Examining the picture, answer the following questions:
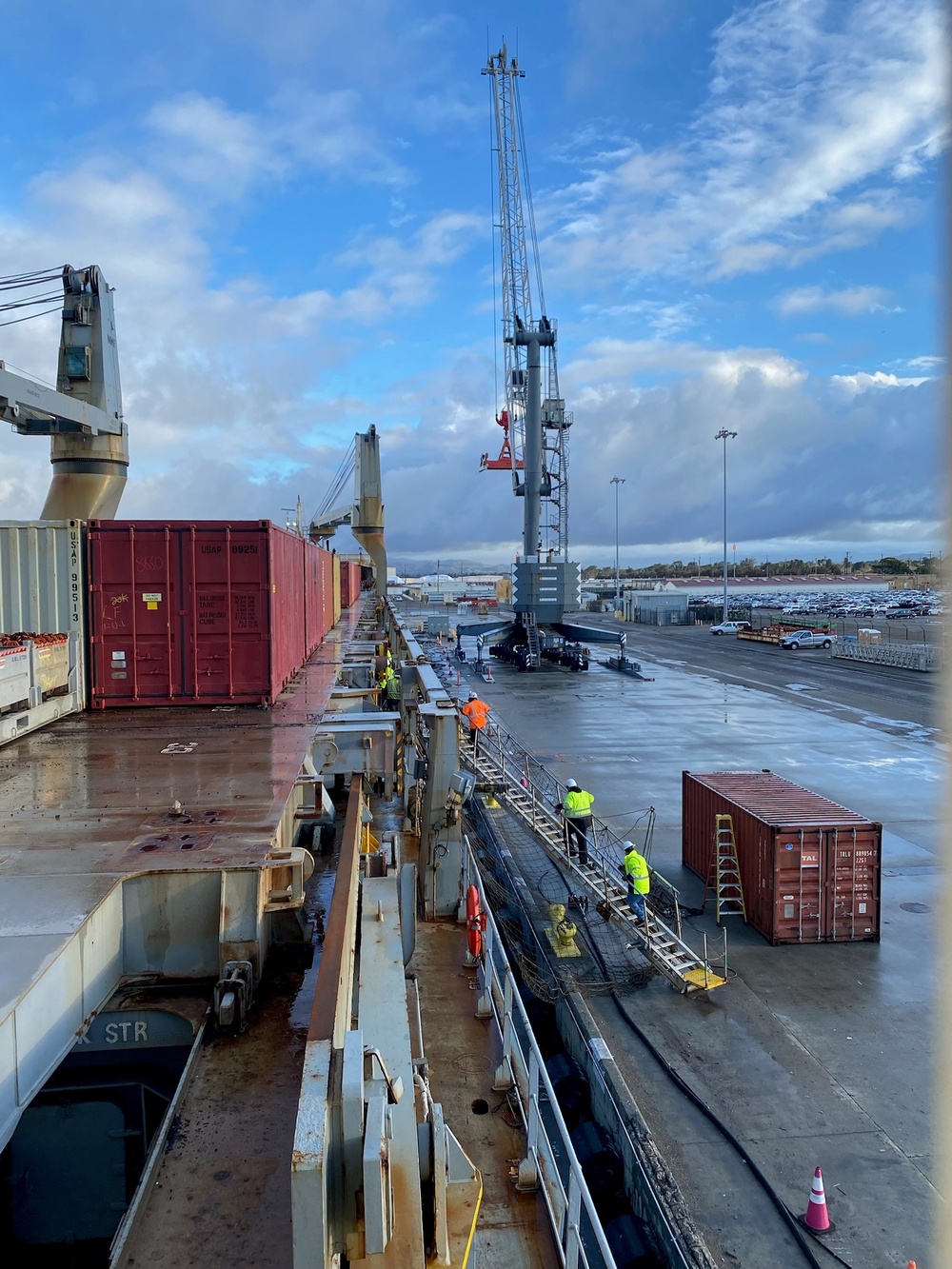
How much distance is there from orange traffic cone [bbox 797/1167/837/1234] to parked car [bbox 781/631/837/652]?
5686 cm

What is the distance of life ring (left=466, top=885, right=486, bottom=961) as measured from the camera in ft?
35.3

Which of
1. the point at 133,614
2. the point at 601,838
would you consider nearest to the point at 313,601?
the point at 133,614

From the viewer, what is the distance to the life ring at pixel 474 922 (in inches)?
424

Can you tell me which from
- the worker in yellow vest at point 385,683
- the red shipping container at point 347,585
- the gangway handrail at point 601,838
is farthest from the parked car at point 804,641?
the worker in yellow vest at point 385,683

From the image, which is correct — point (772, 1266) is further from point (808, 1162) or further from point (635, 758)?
point (635, 758)

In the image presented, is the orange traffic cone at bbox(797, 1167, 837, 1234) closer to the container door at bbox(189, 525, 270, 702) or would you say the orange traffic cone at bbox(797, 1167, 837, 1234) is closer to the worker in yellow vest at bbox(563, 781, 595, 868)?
the worker in yellow vest at bbox(563, 781, 595, 868)

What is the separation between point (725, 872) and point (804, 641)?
1999 inches

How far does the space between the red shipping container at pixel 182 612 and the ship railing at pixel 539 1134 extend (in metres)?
5.15

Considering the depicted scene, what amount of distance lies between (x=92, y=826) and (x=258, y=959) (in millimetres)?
1921

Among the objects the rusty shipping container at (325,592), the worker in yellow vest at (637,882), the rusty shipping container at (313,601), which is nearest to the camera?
the worker in yellow vest at (637,882)

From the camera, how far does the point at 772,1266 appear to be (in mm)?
6816

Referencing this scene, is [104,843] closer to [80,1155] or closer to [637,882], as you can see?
[80,1155]

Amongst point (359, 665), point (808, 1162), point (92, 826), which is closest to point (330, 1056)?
point (92, 826)

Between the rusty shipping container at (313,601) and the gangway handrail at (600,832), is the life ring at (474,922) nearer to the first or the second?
the gangway handrail at (600,832)
